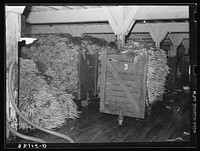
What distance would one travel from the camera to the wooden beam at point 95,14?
19.1 ft

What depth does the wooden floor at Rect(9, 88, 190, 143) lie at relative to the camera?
14.1 ft

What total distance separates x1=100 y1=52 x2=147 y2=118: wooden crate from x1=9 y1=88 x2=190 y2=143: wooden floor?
34 cm

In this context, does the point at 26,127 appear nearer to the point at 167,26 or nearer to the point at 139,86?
the point at 139,86

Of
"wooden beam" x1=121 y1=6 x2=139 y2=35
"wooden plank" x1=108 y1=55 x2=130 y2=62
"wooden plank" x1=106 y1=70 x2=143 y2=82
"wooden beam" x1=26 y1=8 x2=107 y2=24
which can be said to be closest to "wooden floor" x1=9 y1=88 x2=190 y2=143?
"wooden plank" x1=106 y1=70 x2=143 y2=82

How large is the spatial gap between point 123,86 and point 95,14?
260 cm

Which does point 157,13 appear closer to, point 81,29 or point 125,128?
point 125,128

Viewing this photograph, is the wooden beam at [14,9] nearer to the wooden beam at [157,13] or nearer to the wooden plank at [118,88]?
the wooden plank at [118,88]

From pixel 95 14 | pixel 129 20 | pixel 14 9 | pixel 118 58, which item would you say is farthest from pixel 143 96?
pixel 14 9

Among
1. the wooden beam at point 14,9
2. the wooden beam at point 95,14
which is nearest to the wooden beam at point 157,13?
the wooden beam at point 95,14

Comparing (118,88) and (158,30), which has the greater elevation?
(158,30)

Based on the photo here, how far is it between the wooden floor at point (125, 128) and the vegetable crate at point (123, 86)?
11.6 inches

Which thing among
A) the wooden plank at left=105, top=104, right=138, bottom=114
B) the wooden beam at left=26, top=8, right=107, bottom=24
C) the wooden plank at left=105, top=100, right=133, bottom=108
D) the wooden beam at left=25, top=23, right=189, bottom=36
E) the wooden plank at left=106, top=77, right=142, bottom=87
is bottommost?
the wooden plank at left=105, top=104, right=138, bottom=114

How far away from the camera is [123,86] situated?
5293mm

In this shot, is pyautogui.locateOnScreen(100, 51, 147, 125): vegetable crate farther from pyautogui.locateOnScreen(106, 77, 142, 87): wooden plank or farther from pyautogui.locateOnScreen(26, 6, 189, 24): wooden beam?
pyautogui.locateOnScreen(26, 6, 189, 24): wooden beam
